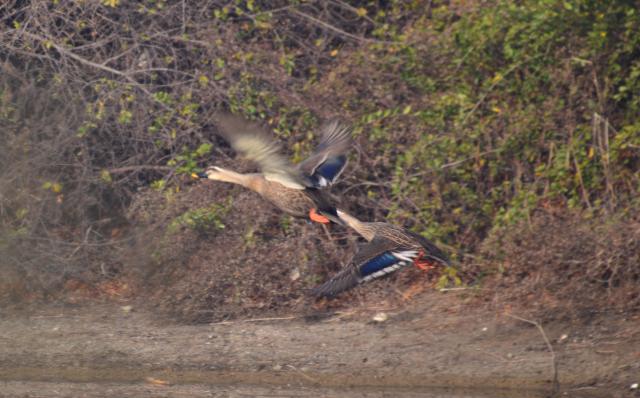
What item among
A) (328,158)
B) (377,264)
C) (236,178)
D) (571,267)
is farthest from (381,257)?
(236,178)

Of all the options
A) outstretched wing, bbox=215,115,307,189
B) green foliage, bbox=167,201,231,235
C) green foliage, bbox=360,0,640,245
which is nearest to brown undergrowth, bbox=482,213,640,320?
green foliage, bbox=360,0,640,245

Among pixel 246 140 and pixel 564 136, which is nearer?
pixel 246 140

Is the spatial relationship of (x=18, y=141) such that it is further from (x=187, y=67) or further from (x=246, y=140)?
(x=246, y=140)

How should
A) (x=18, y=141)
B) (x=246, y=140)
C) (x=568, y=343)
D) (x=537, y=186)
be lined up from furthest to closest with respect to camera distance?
A: (x=18, y=141) < (x=537, y=186) < (x=246, y=140) < (x=568, y=343)

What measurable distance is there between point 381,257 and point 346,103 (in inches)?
81.5

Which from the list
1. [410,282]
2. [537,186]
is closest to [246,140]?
[410,282]

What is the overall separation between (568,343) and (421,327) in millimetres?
1087

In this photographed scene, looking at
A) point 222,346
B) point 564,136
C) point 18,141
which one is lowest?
point 222,346

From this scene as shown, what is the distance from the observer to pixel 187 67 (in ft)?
30.7

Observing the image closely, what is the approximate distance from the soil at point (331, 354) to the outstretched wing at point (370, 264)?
29.3 inches

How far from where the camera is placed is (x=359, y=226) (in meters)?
7.62

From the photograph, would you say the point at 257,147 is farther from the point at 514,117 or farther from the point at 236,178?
the point at 514,117

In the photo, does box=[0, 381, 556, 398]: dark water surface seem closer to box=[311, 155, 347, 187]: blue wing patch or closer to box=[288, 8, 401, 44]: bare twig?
box=[311, 155, 347, 187]: blue wing patch

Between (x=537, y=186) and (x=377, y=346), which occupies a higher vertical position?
(x=537, y=186)
